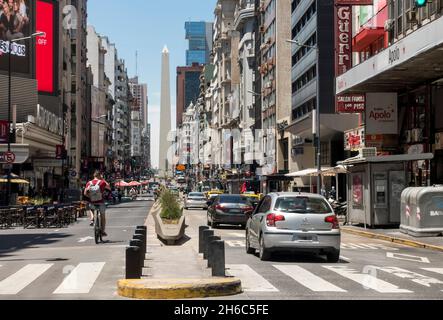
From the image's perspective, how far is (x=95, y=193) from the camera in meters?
20.6

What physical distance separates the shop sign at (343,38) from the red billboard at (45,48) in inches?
1509

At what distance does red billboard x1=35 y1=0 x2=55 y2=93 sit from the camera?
7669 cm

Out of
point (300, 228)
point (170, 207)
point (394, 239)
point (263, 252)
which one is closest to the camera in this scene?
point (300, 228)

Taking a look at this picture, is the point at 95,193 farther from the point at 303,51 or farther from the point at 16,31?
the point at 303,51

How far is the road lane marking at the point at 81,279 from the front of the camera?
477 inches

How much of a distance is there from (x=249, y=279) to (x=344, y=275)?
203 centimetres

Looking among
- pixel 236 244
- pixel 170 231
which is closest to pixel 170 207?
pixel 170 231

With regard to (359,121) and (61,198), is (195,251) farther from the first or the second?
(61,198)

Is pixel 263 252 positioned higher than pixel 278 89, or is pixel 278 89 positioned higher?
pixel 278 89

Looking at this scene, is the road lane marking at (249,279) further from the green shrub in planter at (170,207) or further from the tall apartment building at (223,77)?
the tall apartment building at (223,77)

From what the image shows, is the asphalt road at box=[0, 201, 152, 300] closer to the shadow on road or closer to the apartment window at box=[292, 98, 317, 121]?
the shadow on road

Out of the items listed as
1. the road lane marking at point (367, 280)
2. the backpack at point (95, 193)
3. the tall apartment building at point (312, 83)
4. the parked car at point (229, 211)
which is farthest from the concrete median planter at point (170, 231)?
the tall apartment building at point (312, 83)

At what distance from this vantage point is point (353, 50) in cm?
4953
